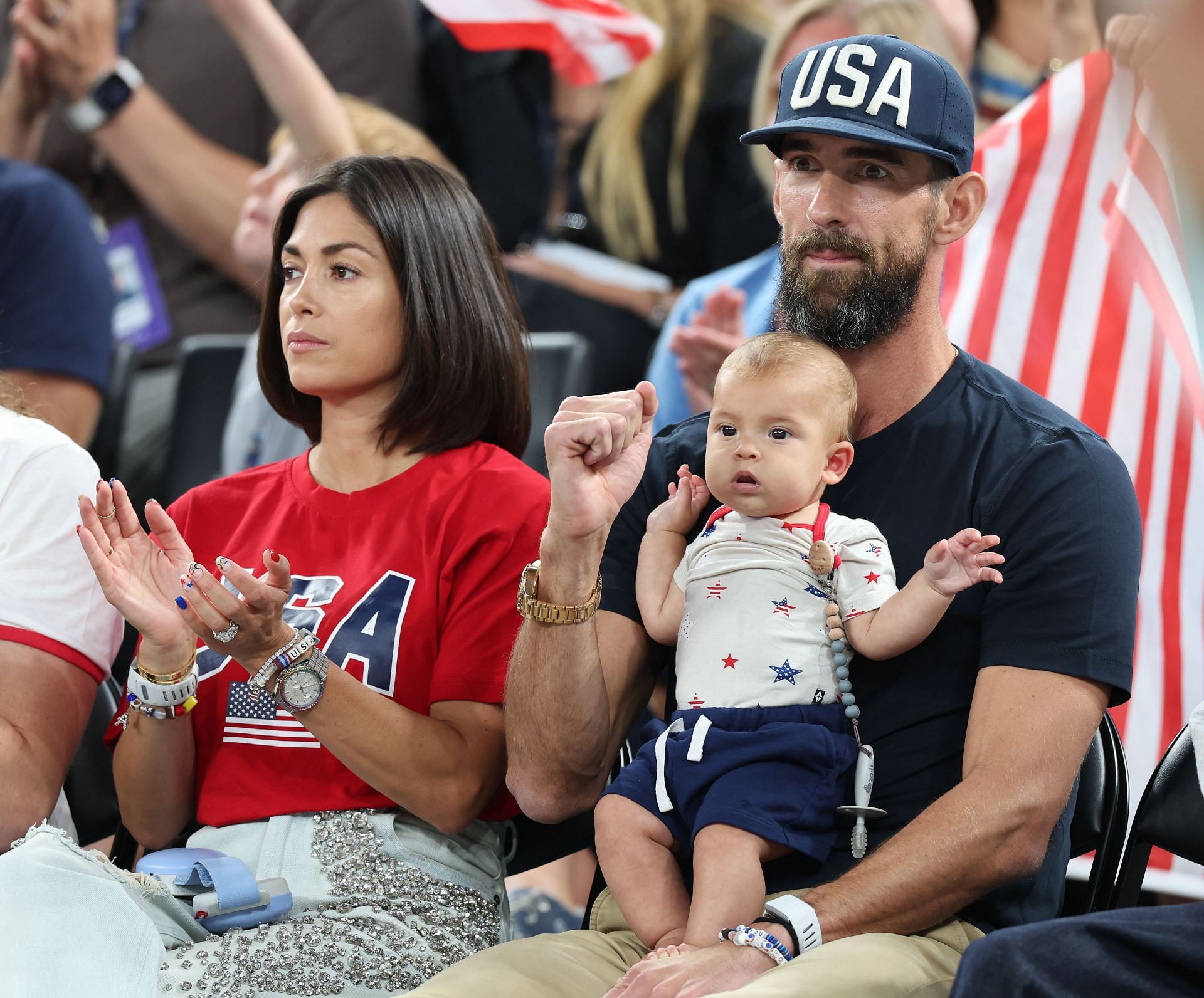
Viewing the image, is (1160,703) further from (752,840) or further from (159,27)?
(159,27)

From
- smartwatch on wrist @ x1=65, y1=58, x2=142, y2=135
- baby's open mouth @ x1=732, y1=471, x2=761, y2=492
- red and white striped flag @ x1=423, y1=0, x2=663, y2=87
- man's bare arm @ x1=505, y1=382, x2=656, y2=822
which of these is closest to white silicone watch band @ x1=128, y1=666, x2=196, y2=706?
man's bare arm @ x1=505, y1=382, x2=656, y2=822

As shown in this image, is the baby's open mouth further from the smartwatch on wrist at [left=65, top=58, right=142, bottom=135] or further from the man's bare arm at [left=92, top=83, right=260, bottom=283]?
the smartwatch on wrist at [left=65, top=58, right=142, bottom=135]

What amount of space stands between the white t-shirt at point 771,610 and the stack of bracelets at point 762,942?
0.32 meters

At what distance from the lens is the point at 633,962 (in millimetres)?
1947

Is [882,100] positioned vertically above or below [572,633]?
above

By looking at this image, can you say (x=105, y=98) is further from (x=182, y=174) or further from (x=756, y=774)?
(x=756, y=774)

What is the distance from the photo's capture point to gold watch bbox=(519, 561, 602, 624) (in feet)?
6.36

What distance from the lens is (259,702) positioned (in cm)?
213

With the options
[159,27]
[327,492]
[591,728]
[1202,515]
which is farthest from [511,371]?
[159,27]

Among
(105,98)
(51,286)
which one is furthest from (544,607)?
(105,98)

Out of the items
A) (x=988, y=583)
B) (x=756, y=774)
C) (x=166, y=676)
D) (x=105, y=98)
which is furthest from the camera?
(x=105, y=98)

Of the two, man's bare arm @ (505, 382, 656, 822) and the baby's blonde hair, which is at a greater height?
the baby's blonde hair

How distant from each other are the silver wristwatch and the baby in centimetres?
42

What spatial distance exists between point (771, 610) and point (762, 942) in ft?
1.46
